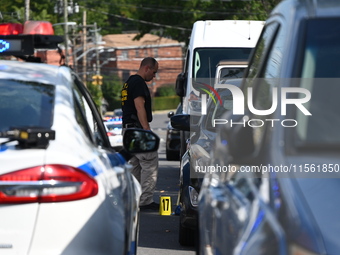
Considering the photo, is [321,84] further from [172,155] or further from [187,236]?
[172,155]

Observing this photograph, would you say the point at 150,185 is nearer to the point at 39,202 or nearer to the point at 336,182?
the point at 39,202

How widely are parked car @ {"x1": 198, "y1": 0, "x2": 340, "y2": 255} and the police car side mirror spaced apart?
41.7 inches

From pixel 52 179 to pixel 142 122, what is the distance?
291 inches

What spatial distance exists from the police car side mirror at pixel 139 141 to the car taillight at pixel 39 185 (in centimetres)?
137

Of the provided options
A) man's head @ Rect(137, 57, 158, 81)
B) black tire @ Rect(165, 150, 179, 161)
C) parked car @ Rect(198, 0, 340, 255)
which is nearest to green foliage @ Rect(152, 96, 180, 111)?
black tire @ Rect(165, 150, 179, 161)

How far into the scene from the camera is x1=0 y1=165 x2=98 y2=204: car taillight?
407cm

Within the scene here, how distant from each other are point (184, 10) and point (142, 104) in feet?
141

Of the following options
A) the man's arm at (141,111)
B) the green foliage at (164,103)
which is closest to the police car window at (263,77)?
the man's arm at (141,111)

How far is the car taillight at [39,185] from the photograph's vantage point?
13.3 feet

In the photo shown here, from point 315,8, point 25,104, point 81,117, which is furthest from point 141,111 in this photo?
point 315,8

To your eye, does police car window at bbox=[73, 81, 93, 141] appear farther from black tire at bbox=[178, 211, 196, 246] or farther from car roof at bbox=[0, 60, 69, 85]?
black tire at bbox=[178, 211, 196, 246]

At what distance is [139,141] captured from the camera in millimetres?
5562

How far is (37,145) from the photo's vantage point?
4.19 m

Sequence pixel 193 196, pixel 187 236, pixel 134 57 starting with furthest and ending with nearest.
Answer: pixel 134 57 < pixel 187 236 < pixel 193 196
